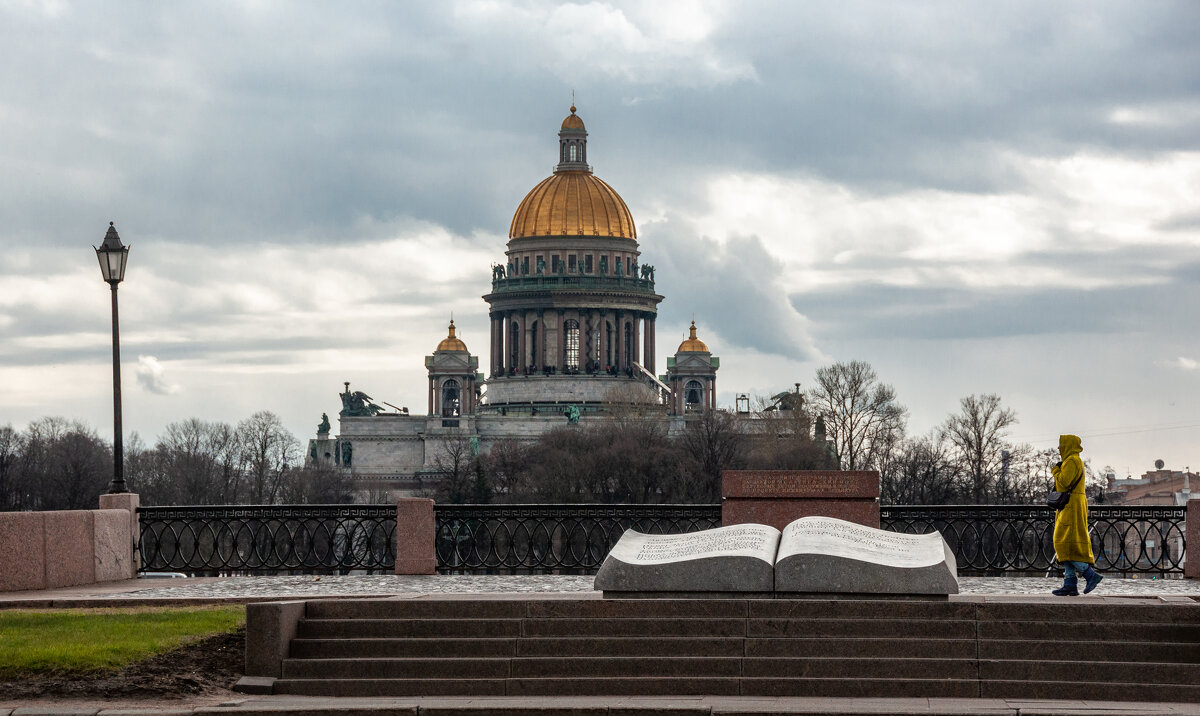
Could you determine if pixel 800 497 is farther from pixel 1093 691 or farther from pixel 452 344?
pixel 452 344

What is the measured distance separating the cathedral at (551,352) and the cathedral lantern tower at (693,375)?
6cm

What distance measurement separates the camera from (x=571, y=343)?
141000mm

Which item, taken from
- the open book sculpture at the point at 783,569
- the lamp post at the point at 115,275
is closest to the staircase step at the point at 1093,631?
the open book sculpture at the point at 783,569

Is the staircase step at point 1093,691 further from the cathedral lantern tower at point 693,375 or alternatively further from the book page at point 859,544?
the cathedral lantern tower at point 693,375

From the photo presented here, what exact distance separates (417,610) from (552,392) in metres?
119

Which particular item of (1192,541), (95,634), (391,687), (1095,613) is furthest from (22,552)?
(1192,541)

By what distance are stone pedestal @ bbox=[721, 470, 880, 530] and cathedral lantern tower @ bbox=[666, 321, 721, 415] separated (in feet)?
347

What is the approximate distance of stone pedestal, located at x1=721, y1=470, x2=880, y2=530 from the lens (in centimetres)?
2709

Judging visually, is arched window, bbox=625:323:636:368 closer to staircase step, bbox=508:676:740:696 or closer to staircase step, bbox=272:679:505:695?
staircase step, bbox=272:679:505:695

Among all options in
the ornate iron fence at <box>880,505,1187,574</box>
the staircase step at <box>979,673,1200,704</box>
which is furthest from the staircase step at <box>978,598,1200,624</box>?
the ornate iron fence at <box>880,505,1187,574</box>

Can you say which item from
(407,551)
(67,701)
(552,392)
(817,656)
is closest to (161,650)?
(67,701)

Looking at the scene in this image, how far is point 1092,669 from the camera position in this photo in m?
17.2

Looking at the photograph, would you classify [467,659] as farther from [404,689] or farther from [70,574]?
[70,574]

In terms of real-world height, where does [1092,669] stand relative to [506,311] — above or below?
below
